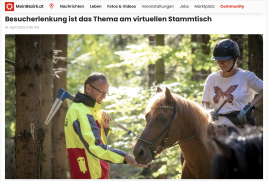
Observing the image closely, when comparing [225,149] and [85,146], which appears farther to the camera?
[85,146]

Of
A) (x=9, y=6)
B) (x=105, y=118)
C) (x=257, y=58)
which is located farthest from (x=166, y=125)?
(x=257, y=58)

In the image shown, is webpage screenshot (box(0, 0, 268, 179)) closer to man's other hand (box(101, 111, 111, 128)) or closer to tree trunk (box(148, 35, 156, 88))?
man's other hand (box(101, 111, 111, 128))

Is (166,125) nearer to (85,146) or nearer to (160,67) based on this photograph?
(85,146)

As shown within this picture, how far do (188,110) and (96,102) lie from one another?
128 centimetres

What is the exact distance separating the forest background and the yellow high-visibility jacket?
3.67 ft

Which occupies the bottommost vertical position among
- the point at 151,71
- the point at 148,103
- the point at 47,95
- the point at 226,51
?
the point at 148,103

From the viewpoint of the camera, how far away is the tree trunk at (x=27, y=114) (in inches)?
165

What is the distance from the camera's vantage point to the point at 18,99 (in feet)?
13.8

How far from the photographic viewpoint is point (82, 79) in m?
15.2

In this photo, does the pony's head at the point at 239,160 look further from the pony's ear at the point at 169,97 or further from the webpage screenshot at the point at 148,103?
the pony's ear at the point at 169,97

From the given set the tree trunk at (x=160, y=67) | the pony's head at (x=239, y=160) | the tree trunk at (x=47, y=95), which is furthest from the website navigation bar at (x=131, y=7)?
the tree trunk at (x=160, y=67)

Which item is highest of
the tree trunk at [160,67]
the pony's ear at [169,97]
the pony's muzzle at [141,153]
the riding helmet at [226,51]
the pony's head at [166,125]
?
the tree trunk at [160,67]

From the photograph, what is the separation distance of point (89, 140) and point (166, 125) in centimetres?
106

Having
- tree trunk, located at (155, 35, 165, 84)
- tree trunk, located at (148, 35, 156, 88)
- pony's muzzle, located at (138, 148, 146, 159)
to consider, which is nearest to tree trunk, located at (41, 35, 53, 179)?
pony's muzzle, located at (138, 148, 146, 159)
